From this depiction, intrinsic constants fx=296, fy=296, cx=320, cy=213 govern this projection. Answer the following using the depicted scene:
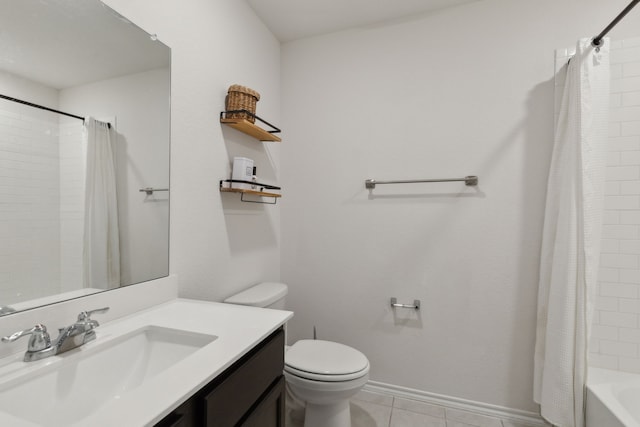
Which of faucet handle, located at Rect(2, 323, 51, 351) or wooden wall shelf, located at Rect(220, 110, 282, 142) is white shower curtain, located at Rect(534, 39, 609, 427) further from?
faucet handle, located at Rect(2, 323, 51, 351)

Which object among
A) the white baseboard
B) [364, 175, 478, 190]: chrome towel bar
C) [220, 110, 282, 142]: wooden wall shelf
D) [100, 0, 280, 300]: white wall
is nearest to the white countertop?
[100, 0, 280, 300]: white wall

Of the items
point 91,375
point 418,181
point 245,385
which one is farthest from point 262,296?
point 418,181

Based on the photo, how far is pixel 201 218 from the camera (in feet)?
4.59

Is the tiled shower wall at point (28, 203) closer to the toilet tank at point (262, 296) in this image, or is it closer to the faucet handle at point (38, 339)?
the faucet handle at point (38, 339)

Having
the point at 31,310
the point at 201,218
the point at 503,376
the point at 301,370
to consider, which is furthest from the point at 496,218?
the point at 31,310

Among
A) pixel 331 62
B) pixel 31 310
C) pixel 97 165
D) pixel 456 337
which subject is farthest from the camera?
pixel 331 62

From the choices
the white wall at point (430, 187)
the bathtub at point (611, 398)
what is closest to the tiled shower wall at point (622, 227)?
the bathtub at point (611, 398)

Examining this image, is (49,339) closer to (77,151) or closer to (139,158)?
(77,151)

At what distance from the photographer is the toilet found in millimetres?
1370

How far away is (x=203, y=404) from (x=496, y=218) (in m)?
1.70

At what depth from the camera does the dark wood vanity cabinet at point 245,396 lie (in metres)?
0.66

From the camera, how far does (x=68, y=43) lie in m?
0.91

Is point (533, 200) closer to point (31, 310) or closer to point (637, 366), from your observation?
point (637, 366)

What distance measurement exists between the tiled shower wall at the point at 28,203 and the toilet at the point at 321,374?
791 millimetres
